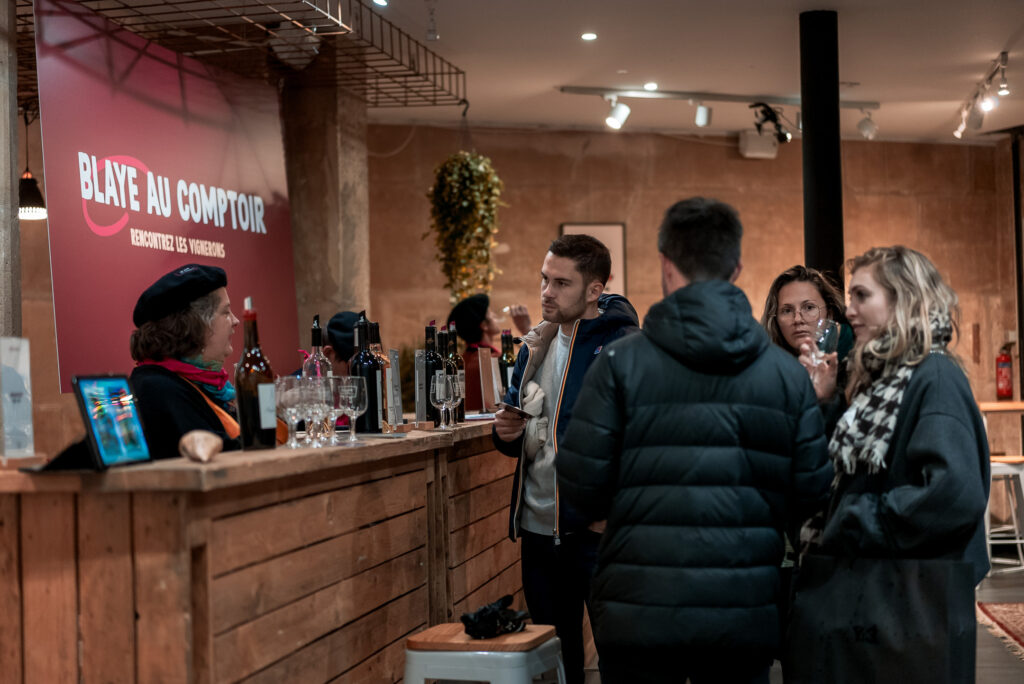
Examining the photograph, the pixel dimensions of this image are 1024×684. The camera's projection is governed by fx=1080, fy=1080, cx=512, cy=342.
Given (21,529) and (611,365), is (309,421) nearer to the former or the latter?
(21,529)

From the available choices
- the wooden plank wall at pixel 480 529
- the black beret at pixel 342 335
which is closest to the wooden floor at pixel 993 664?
the wooden plank wall at pixel 480 529

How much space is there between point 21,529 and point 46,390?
15.7 feet

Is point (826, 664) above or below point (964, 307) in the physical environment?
below

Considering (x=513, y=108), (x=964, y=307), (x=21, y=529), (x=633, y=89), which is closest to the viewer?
(x=21, y=529)

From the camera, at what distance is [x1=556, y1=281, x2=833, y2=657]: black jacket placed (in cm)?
209

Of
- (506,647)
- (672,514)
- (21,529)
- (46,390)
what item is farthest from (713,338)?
(46,390)

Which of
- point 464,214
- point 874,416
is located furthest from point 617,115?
point 874,416

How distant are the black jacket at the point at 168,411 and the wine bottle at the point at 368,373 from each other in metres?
0.42

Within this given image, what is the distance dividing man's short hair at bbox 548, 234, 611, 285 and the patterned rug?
3.13 m

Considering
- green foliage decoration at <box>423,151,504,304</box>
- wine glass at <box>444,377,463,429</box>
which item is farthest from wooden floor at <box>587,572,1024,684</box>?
green foliage decoration at <box>423,151,504,304</box>

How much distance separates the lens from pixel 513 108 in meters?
8.68

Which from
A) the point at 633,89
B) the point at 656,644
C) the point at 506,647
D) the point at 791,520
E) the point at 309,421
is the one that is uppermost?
the point at 633,89

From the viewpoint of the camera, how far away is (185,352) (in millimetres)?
2955

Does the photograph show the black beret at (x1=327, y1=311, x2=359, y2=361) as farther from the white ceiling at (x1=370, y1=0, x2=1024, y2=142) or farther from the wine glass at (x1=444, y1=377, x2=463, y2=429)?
the white ceiling at (x1=370, y1=0, x2=1024, y2=142)
